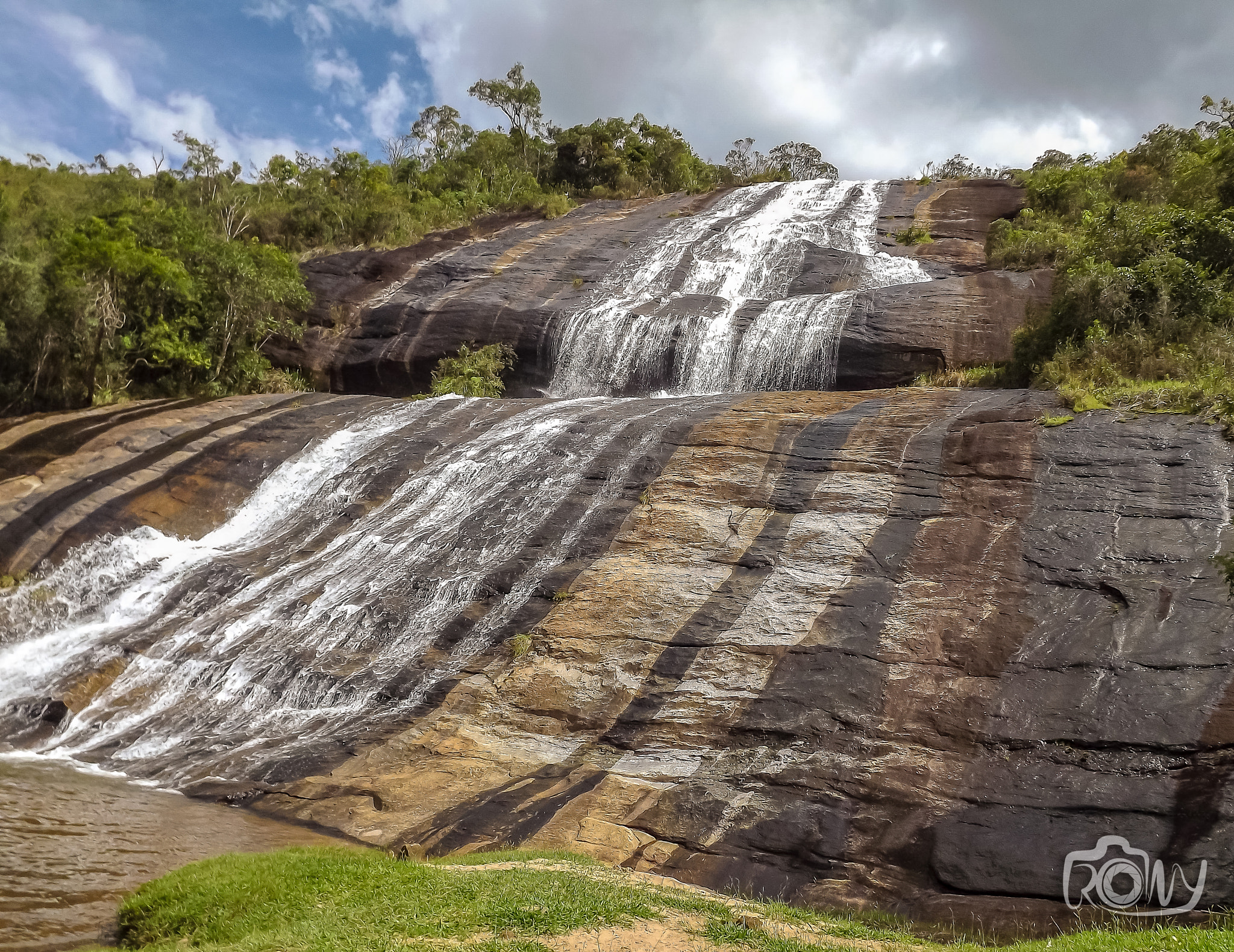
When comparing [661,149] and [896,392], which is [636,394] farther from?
[661,149]

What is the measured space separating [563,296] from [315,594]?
724 inches

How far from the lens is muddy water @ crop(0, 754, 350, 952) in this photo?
7203 millimetres

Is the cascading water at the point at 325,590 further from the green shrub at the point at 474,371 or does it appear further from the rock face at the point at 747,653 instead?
the green shrub at the point at 474,371

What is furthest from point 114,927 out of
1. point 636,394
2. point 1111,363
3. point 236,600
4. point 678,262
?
point 678,262

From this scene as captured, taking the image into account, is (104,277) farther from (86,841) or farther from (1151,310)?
(1151,310)

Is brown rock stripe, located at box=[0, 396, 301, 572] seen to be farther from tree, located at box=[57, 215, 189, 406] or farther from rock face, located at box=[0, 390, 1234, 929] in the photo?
tree, located at box=[57, 215, 189, 406]

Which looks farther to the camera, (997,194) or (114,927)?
(997,194)

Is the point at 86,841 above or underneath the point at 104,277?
underneath

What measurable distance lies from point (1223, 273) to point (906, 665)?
1289cm

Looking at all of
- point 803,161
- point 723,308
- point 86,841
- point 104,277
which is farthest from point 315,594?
point 803,161

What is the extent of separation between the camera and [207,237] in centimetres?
2720

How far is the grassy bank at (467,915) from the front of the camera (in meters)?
6.14

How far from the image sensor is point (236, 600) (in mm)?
14609
